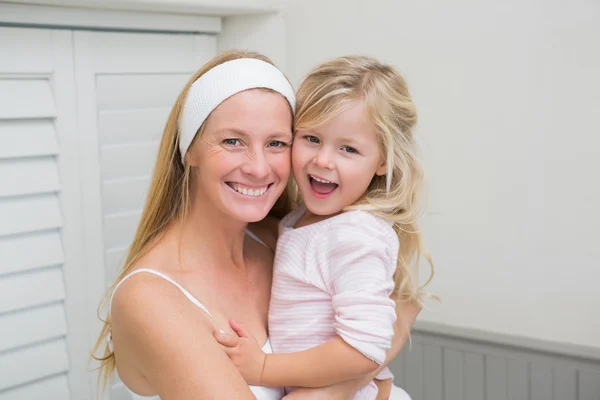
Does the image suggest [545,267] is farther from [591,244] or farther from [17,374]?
[17,374]

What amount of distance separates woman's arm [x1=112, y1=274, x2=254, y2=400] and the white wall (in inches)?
44.1

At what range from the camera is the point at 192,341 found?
55.2 inches

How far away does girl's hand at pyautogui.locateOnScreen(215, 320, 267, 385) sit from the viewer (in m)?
1.50

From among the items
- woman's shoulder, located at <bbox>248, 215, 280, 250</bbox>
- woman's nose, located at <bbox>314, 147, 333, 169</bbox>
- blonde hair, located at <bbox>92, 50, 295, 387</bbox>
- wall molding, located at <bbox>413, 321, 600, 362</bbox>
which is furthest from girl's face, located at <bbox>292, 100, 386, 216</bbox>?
wall molding, located at <bbox>413, 321, 600, 362</bbox>

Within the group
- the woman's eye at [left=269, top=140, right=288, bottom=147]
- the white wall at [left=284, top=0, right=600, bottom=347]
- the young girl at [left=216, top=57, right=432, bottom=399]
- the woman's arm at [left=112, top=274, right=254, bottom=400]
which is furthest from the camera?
the white wall at [left=284, top=0, right=600, bottom=347]

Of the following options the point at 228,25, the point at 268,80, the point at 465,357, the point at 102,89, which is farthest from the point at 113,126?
the point at 465,357

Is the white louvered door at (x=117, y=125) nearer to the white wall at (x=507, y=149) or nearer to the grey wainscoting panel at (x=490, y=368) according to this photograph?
the white wall at (x=507, y=149)

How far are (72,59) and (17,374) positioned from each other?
86 centimetres

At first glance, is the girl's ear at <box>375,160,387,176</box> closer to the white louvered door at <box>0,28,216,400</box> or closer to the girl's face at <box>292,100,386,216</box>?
the girl's face at <box>292,100,386,216</box>

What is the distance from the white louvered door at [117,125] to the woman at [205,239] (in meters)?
0.59

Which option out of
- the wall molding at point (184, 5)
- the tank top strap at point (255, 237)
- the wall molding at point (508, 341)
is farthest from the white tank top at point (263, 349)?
the wall molding at point (508, 341)

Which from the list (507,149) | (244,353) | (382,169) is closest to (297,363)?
(244,353)

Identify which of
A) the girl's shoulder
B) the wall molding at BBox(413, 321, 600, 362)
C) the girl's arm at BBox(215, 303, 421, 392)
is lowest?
the wall molding at BBox(413, 321, 600, 362)

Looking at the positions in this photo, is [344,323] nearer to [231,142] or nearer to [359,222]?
[359,222]
